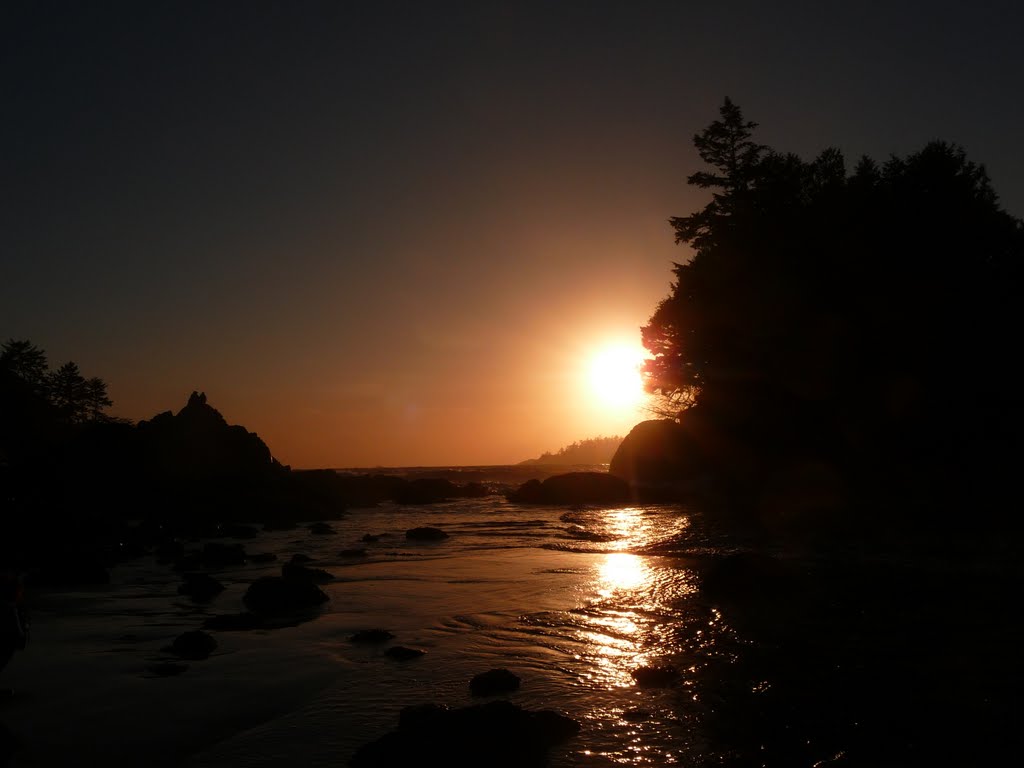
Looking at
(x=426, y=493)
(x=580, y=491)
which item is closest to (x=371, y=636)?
(x=580, y=491)

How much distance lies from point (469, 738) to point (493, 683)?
1.94m

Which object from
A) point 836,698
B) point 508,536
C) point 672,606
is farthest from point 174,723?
point 508,536

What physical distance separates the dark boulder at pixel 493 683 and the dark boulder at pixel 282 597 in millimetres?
6349

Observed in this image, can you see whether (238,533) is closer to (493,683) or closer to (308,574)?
(308,574)

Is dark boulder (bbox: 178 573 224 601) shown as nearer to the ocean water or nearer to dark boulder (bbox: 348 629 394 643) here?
the ocean water

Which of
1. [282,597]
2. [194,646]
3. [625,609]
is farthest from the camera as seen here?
[282,597]

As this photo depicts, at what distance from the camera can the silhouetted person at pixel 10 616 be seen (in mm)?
6961

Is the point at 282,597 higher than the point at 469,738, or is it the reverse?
the point at 469,738

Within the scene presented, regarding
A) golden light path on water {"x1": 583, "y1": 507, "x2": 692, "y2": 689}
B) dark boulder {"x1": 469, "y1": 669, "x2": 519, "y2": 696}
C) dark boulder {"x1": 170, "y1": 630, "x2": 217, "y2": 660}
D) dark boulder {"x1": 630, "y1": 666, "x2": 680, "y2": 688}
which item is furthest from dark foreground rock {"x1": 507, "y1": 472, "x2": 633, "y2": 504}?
dark boulder {"x1": 469, "y1": 669, "x2": 519, "y2": 696}

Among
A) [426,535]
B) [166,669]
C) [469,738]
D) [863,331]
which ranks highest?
[863,331]

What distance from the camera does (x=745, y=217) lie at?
39969 mm

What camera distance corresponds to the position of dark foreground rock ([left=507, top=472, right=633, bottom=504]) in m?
44.5

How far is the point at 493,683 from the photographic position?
7.83 metres

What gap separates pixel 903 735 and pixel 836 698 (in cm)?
99
